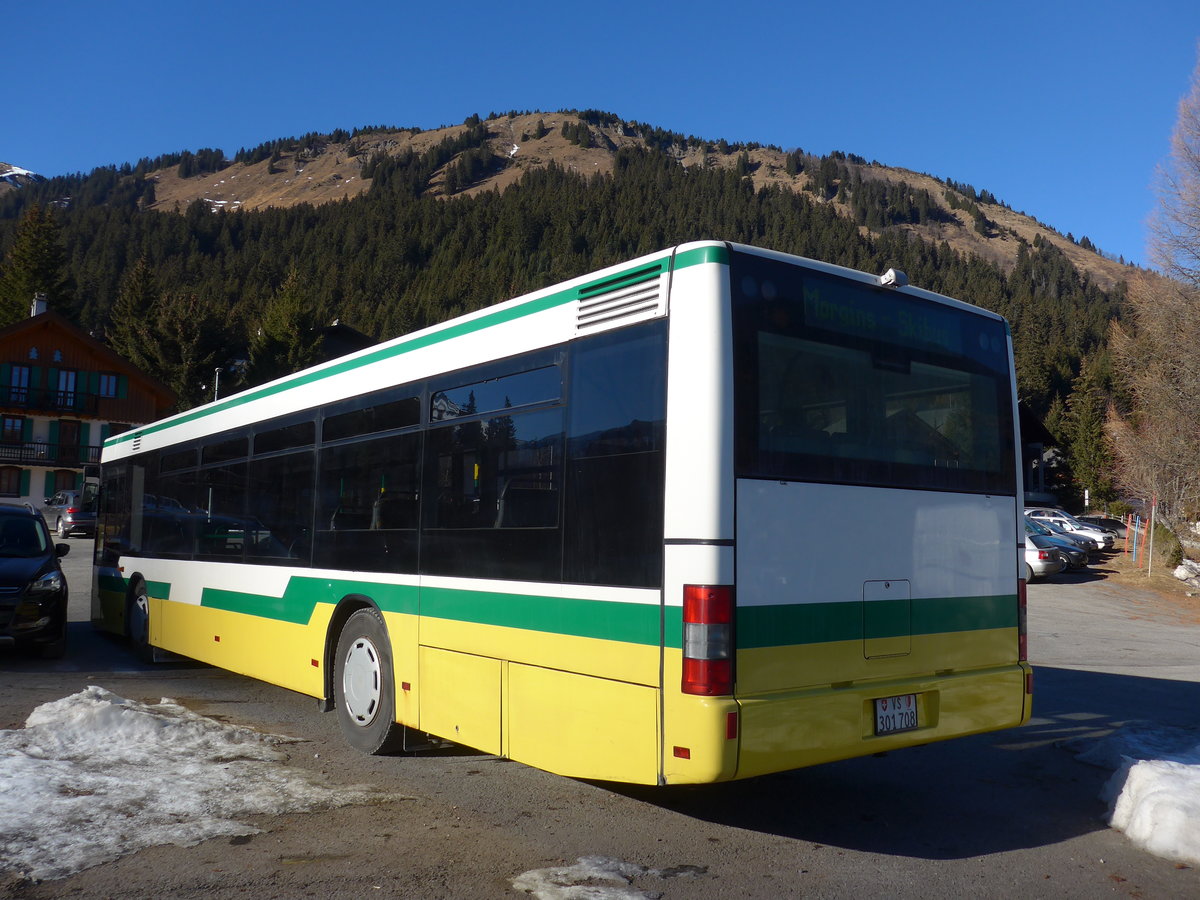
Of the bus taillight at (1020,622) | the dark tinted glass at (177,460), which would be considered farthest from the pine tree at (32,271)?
the bus taillight at (1020,622)

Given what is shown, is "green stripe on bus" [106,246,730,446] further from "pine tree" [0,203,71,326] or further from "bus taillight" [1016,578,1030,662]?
"pine tree" [0,203,71,326]

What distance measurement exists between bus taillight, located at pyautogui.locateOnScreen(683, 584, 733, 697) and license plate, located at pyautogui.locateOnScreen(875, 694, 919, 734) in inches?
41.8

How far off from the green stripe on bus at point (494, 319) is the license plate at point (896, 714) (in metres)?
2.40

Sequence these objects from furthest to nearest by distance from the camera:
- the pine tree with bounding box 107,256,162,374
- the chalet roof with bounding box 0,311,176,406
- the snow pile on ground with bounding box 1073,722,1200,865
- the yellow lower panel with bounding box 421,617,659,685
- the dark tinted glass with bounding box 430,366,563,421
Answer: the pine tree with bounding box 107,256,162,374 → the chalet roof with bounding box 0,311,176,406 → the dark tinted glass with bounding box 430,366,563,421 → the snow pile on ground with bounding box 1073,722,1200,865 → the yellow lower panel with bounding box 421,617,659,685

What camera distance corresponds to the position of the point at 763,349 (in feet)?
16.1

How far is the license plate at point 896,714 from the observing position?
5.12 m

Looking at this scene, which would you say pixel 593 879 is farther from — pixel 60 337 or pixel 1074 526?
pixel 60 337

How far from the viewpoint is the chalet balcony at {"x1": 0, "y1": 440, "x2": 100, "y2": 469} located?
62000mm

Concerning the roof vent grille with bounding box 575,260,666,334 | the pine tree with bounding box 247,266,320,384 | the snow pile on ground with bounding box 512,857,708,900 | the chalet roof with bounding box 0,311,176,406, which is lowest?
the snow pile on ground with bounding box 512,857,708,900

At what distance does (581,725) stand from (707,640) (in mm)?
889

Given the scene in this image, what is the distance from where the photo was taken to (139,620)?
1166 centimetres

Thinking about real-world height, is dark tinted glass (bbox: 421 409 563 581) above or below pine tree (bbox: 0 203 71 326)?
below

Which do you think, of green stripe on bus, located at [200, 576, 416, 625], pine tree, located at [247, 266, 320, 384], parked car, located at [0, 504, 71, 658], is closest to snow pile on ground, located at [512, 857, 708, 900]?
green stripe on bus, located at [200, 576, 416, 625]

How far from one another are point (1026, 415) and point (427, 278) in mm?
74933
